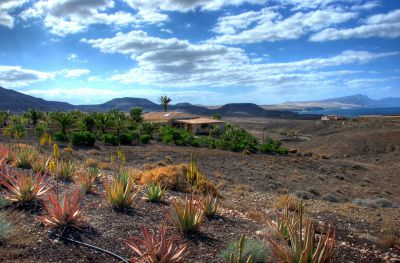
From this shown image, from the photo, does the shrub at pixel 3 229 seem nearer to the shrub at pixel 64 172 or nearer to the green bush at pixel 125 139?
the shrub at pixel 64 172

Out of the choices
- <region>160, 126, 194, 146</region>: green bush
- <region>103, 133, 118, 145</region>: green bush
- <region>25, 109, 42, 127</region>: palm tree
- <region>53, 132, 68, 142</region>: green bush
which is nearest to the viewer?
<region>53, 132, 68, 142</region>: green bush

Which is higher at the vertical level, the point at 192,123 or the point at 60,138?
the point at 192,123

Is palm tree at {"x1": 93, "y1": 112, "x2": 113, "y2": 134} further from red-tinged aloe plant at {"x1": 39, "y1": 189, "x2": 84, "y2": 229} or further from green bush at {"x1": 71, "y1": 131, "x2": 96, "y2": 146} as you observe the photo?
red-tinged aloe plant at {"x1": 39, "y1": 189, "x2": 84, "y2": 229}

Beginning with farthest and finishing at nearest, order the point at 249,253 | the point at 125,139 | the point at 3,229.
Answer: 1. the point at 125,139
2. the point at 3,229
3. the point at 249,253

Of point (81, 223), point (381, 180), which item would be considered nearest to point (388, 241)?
point (81, 223)

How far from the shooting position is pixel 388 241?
689cm

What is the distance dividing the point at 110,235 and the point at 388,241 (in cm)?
482

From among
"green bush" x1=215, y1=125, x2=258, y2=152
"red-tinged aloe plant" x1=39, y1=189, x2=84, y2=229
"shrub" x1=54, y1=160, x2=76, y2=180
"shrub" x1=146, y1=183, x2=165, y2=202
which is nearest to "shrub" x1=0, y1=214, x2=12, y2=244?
"red-tinged aloe plant" x1=39, y1=189, x2=84, y2=229

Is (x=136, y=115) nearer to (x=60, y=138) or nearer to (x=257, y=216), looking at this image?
(x=60, y=138)

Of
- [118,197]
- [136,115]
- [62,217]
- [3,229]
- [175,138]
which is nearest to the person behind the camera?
[3,229]

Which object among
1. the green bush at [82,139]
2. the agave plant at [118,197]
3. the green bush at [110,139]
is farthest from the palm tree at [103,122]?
the agave plant at [118,197]

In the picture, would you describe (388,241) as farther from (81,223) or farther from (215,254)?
(81,223)

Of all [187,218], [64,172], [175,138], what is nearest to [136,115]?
[175,138]

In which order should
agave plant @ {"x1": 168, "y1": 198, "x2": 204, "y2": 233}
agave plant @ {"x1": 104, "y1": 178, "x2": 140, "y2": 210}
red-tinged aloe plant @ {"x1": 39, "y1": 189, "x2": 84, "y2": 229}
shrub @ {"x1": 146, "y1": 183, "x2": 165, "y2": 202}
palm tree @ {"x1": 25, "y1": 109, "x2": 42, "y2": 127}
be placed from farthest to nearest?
palm tree @ {"x1": 25, "y1": 109, "x2": 42, "y2": 127}
shrub @ {"x1": 146, "y1": 183, "x2": 165, "y2": 202}
agave plant @ {"x1": 104, "y1": 178, "x2": 140, "y2": 210}
agave plant @ {"x1": 168, "y1": 198, "x2": 204, "y2": 233}
red-tinged aloe plant @ {"x1": 39, "y1": 189, "x2": 84, "y2": 229}
